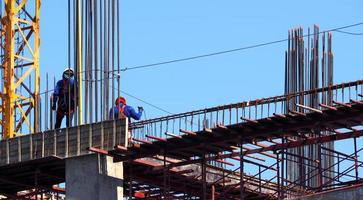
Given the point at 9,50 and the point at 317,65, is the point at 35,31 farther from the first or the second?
the point at 317,65

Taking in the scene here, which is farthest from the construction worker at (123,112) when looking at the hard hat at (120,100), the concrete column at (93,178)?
the concrete column at (93,178)

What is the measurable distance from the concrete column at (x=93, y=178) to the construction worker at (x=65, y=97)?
2.42m

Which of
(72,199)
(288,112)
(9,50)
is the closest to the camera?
(288,112)

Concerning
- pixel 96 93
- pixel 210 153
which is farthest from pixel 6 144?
pixel 210 153

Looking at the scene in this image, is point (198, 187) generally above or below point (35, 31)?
below

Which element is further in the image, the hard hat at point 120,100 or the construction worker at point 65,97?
the construction worker at point 65,97

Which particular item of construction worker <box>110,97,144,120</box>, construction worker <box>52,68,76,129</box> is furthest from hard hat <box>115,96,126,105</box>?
construction worker <box>52,68,76,129</box>

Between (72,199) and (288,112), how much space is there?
793 centimetres

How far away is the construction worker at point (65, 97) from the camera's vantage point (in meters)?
52.0

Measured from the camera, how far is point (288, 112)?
1834 inches

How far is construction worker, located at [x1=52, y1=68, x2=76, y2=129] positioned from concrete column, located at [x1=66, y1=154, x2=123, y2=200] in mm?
2419

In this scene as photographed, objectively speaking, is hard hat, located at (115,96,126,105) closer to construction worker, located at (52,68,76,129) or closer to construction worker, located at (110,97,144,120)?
construction worker, located at (110,97,144,120)

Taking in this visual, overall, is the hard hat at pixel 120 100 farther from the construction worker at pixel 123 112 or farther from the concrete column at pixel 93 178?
the concrete column at pixel 93 178

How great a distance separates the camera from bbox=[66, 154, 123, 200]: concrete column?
49094 mm
